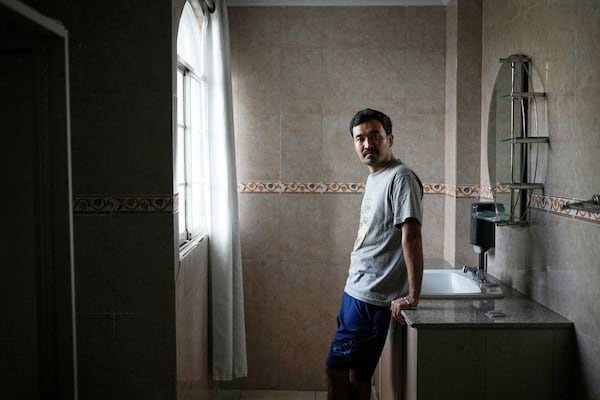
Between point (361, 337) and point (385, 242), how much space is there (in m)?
0.43

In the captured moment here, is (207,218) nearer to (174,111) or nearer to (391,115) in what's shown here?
(174,111)

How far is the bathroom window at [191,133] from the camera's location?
115 inches

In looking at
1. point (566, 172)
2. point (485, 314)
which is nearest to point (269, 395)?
point (485, 314)

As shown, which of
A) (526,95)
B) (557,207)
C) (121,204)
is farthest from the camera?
(526,95)

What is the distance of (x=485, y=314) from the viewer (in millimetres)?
2447

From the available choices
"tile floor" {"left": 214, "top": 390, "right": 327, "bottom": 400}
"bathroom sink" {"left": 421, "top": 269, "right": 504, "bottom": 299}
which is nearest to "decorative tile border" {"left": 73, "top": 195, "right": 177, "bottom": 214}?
"bathroom sink" {"left": 421, "top": 269, "right": 504, "bottom": 299}

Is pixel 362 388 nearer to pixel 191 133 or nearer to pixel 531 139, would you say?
pixel 531 139

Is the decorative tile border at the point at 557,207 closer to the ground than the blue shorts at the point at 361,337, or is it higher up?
higher up

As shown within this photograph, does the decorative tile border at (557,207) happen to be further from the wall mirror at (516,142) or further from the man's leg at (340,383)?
the man's leg at (340,383)

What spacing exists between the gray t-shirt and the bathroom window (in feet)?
2.94

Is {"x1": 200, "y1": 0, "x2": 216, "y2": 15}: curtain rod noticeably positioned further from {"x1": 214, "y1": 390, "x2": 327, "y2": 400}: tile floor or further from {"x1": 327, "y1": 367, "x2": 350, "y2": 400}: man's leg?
{"x1": 214, "y1": 390, "x2": 327, "y2": 400}: tile floor

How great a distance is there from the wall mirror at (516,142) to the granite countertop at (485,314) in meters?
0.40

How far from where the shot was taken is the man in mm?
2428

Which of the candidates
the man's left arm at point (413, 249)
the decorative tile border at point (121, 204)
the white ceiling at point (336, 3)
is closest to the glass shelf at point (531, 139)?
the man's left arm at point (413, 249)
